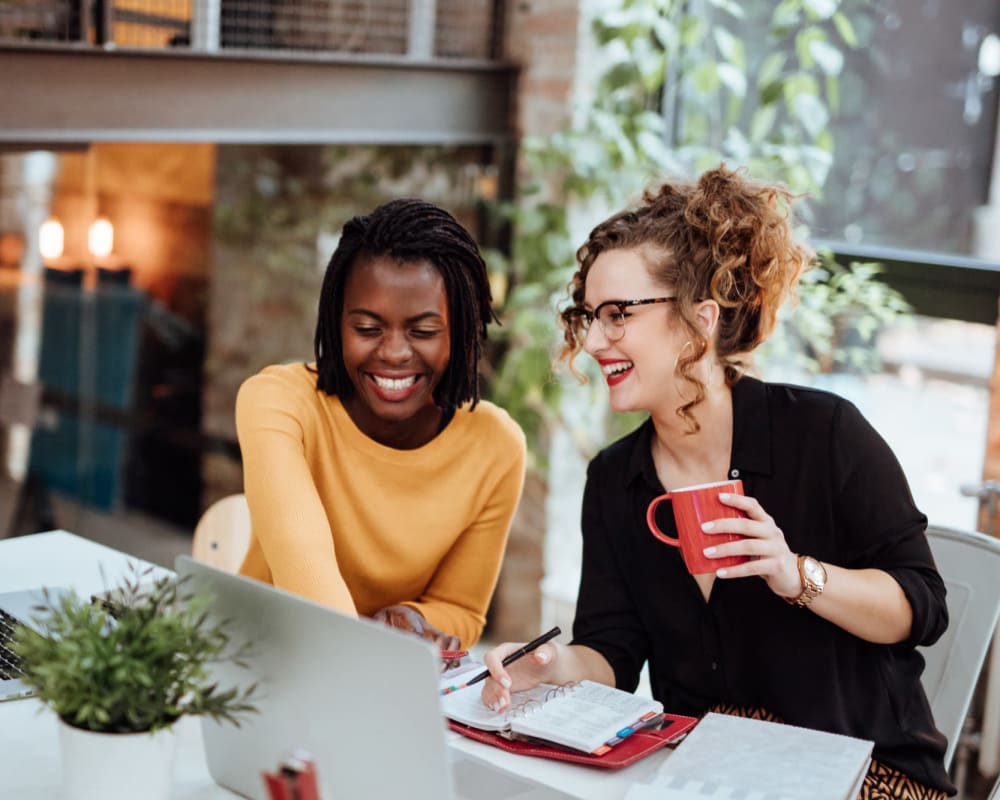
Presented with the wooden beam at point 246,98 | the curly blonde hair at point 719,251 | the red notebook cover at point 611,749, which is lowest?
the red notebook cover at point 611,749

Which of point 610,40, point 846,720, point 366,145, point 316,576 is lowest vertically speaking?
point 846,720

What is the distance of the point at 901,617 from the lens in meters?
1.61

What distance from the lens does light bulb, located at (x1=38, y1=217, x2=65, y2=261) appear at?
137 inches

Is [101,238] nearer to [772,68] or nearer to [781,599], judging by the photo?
[772,68]

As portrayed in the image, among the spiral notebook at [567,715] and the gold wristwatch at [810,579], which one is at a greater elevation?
the gold wristwatch at [810,579]

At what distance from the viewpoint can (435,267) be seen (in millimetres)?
1805

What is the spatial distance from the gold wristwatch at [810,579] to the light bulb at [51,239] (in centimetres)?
260

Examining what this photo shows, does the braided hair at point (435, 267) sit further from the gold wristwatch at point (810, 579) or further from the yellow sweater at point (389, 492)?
the gold wristwatch at point (810, 579)

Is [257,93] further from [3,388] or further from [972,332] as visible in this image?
[972,332]

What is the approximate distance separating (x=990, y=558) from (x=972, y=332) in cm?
154

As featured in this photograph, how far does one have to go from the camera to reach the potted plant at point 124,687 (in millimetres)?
1120

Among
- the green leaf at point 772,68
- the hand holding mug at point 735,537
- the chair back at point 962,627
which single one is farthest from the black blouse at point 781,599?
the green leaf at point 772,68

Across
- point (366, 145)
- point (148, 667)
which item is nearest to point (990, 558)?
point (148, 667)

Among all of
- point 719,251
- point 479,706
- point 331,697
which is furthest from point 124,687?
point 719,251
